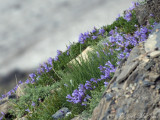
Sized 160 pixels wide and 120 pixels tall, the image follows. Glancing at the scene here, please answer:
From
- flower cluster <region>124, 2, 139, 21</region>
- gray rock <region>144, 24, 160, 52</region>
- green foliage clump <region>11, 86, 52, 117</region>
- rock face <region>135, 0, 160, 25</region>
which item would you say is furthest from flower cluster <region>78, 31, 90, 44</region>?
gray rock <region>144, 24, 160, 52</region>

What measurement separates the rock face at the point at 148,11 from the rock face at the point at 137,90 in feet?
13.1

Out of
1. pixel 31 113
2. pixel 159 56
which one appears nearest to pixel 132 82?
pixel 159 56

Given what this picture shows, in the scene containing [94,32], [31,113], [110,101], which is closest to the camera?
[110,101]

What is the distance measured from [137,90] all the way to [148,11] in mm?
5222

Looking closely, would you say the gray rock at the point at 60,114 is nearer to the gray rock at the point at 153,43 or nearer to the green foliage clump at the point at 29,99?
the green foliage clump at the point at 29,99

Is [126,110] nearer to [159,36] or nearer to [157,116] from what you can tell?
[157,116]

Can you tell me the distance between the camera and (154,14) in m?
7.50

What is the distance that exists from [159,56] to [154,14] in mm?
4765

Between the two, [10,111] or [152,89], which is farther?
[10,111]

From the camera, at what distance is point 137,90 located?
3057 millimetres

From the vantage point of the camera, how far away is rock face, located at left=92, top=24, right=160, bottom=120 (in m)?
2.92

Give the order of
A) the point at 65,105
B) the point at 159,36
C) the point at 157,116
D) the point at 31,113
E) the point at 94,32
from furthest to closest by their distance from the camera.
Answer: the point at 94,32, the point at 31,113, the point at 65,105, the point at 159,36, the point at 157,116

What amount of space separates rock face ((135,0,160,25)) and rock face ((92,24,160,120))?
13.1 ft

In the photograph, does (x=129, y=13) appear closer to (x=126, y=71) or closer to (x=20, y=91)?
(x=20, y=91)
